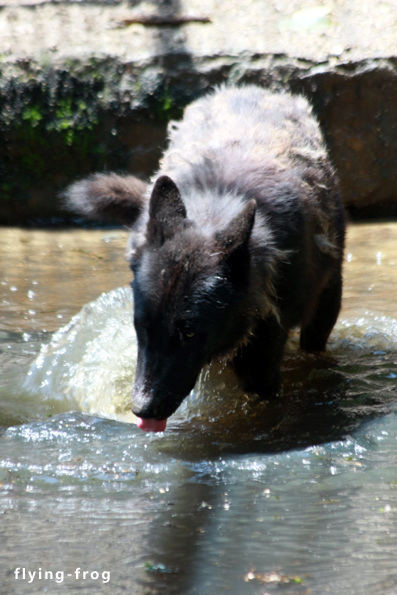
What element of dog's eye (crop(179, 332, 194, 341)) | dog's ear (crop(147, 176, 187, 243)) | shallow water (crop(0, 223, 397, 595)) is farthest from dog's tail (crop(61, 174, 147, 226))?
dog's eye (crop(179, 332, 194, 341))

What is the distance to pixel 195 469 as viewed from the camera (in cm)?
332

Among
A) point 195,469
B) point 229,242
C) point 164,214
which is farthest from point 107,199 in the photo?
point 195,469

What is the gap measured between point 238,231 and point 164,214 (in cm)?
43

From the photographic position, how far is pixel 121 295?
212 inches

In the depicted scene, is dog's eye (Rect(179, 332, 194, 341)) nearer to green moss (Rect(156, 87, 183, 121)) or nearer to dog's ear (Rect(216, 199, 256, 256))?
dog's ear (Rect(216, 199, 256, 256))

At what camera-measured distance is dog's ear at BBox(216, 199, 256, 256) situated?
124 inches

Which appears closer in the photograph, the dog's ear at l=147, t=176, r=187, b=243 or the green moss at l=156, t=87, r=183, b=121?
the dog's ear at l=147, t=176, r=187, b=243

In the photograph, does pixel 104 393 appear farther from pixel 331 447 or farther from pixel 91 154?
pixel 91 154

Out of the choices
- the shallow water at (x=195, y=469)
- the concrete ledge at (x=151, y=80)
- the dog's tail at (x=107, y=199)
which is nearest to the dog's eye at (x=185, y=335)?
the shallow water at (x=195, y=469)

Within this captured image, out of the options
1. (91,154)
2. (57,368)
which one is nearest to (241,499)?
(57,368)

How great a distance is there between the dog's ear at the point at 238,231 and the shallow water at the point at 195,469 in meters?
1.13

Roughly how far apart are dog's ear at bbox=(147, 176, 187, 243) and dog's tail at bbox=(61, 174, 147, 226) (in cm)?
81

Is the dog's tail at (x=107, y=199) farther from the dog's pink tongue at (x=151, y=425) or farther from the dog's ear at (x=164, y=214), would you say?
the dog's pink tongue at (x=151, y=425)

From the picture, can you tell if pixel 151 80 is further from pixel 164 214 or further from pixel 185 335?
pixel 185 335
